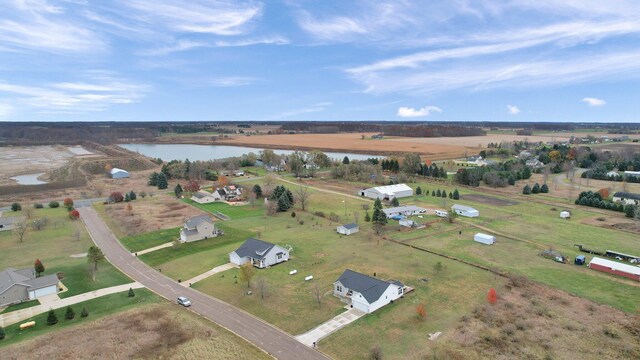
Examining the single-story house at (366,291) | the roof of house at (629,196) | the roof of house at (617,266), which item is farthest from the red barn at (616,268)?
the roof of house at (629,196)

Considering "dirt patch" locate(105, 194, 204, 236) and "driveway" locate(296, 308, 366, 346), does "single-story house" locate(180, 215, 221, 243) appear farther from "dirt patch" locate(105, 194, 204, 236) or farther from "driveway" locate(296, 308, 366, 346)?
"driveway" locate(296, 308, 366, 346)

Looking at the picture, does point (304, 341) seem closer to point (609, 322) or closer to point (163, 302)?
point (163, 302)

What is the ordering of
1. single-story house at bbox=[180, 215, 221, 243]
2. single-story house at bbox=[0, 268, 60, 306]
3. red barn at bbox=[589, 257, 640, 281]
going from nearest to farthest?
single-story house at bbox=[0, 268, 60, 306] < red barn at bbox=[589, 257, 640, 281] < single-story house at bbox=[180, 215, 221, 243]

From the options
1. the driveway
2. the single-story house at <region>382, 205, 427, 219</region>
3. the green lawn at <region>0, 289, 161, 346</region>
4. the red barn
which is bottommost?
the green lawn at <region>0, 289, 161, 346</region>

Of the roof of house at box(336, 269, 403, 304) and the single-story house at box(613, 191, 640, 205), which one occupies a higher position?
the single-story house at box(613, 191, 640, 205)

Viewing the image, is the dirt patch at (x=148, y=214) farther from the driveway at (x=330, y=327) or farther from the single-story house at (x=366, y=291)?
the driveway at (x=330, y=327)

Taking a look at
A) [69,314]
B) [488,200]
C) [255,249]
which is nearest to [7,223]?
[69,314]

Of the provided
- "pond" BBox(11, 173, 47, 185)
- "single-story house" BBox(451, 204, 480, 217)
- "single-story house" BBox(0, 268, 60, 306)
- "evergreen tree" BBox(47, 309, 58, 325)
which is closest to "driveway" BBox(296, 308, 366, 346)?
"evergreen tree" BBox(47, 309, 58, 325)

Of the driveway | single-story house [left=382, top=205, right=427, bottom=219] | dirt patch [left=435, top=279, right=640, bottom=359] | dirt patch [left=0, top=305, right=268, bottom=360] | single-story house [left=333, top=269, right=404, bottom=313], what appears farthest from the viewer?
single-story house [left=382, top=205, right=427, bottom=219]
